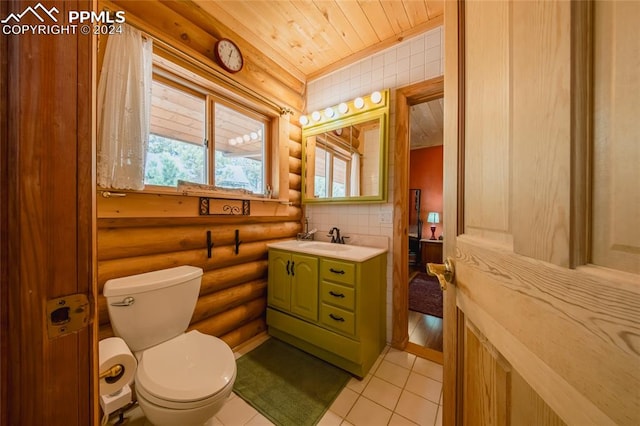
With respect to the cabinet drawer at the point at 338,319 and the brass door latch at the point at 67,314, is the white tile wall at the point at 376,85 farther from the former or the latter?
the brass door latch at the point at 67,314

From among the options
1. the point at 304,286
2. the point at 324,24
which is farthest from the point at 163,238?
the point at 324,24

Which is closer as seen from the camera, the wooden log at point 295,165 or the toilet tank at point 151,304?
the toilet tank at point 151,304

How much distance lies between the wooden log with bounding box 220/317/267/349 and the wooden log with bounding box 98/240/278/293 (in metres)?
0.58

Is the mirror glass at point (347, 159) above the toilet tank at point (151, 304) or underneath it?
above

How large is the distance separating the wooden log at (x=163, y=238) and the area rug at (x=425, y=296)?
2.09 meters

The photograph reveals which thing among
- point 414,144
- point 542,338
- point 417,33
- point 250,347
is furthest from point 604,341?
point 414,144

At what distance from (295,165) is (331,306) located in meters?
1.55

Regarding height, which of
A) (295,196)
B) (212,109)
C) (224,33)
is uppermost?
(224,33)

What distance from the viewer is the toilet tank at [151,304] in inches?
46.9

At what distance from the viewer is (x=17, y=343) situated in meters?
0.39

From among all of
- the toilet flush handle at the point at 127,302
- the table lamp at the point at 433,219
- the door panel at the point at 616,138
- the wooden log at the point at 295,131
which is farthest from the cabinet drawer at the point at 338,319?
the table lamp at the point at 433,219

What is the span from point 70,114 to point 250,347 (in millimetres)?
2068

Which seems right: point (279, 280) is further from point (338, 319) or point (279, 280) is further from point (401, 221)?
point (401, 221)

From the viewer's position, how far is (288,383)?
1590 millimetres
